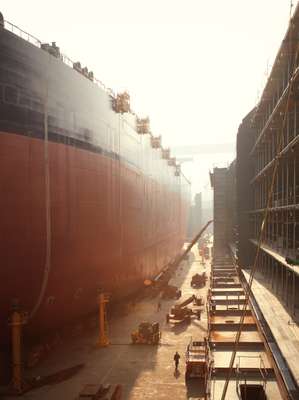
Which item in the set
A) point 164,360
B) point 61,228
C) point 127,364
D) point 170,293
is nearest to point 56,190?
point 61,228

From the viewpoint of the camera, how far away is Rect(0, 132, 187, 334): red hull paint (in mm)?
16625

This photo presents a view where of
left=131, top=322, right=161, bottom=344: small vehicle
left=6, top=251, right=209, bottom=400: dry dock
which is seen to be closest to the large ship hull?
left=6, top=251, right=209, bottom=400: dry dock

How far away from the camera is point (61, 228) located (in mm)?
18828


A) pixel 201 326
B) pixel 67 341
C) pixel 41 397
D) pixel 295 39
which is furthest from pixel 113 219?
pixel 295 39

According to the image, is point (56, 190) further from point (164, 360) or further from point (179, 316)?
point (179, 316)

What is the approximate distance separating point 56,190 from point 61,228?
1698mm

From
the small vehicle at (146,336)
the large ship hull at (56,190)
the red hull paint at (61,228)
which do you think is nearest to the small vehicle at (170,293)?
the red hull paint at (61,228)

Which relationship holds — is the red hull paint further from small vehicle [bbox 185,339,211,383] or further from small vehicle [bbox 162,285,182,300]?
small vehicle [bbox 162,285,182,300]

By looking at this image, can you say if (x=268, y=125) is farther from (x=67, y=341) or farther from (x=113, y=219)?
(x=67, y=341)

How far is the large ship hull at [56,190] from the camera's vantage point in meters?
16.8

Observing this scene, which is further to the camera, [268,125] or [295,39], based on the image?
[268,125]

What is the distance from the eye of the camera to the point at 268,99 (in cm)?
3008

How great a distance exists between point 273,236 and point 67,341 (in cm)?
1525

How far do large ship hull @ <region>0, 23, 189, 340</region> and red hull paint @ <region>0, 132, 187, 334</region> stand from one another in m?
0.04
